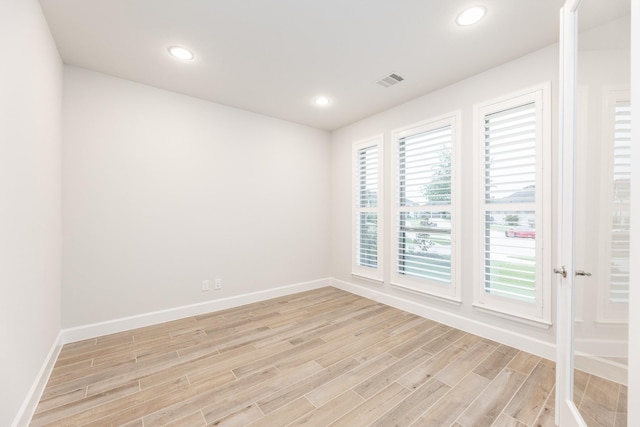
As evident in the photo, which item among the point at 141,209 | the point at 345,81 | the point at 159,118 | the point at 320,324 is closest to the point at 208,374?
the point at 320,324

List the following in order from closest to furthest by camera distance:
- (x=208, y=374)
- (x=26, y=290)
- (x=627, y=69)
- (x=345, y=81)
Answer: (x=627, y=69) → (x=26, y=290) → (x=208, y=374) → (x=345, y=81)

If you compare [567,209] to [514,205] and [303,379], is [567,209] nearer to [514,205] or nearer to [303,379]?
[514,205]

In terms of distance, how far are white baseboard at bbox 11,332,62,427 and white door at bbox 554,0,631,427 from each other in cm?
285

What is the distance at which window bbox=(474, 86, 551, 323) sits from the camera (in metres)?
2.26

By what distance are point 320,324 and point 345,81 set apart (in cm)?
273

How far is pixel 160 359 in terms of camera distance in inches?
88.1

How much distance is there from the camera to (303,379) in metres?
1.97

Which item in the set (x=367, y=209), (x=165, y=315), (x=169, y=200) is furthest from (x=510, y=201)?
(x=165, y=315)

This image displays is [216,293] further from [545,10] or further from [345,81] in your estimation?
[545,10]

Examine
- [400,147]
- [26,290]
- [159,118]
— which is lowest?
[26,290]

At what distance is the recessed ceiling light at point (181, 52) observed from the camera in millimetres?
2307

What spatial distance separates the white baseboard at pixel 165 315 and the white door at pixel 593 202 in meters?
3.16

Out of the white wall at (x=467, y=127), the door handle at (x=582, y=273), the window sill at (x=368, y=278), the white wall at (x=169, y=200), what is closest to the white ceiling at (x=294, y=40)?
the white wall at (x=467, y=127)

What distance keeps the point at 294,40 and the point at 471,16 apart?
53.6 inches
